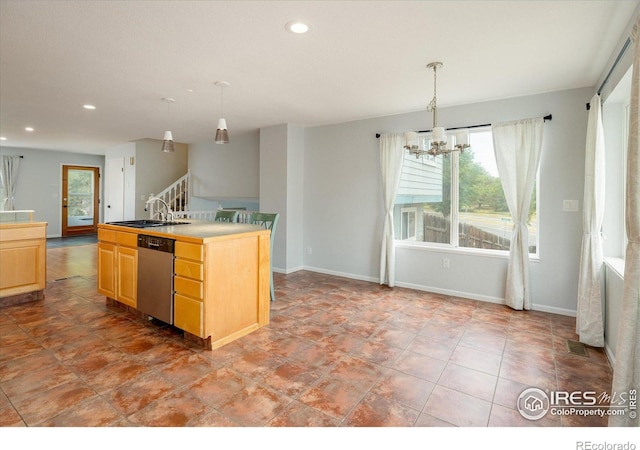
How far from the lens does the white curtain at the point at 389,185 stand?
15.1 feet

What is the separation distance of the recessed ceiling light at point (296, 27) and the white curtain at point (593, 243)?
8.57 feet

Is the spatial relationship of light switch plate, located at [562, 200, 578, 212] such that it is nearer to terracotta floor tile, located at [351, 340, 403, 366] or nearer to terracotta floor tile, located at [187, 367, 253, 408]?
terracotta floor tile, located at [351, 340, 403, 366]

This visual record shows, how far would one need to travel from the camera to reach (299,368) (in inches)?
96.7

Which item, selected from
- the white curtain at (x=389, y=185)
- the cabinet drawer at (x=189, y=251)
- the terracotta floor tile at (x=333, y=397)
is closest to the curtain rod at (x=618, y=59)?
the white curtain at (x=389, y=185)

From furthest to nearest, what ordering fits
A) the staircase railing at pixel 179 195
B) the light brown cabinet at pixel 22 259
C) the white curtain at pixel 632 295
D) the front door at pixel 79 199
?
the front door at pixel 79 199
the staircase railing at pixel 179 195
the light brown cabinet at pixel 22 259
the white curtain at pixel 632 295

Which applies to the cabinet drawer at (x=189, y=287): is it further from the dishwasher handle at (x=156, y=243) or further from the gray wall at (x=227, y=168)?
the gray wall at (x=227, y=168)

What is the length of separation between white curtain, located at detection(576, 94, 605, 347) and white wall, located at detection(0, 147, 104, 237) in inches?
421

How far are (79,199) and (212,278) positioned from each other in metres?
9.45

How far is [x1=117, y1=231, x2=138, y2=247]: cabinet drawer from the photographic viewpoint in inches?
127

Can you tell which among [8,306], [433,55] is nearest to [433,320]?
[433,55]

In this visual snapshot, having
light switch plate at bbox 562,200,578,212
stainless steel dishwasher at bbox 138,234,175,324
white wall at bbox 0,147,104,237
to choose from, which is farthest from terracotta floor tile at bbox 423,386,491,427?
white wall at bbox 0,147,104,237

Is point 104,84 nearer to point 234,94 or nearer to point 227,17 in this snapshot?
point 234,94

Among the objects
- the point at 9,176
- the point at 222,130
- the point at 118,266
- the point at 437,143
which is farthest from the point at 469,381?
the point at 9,176
